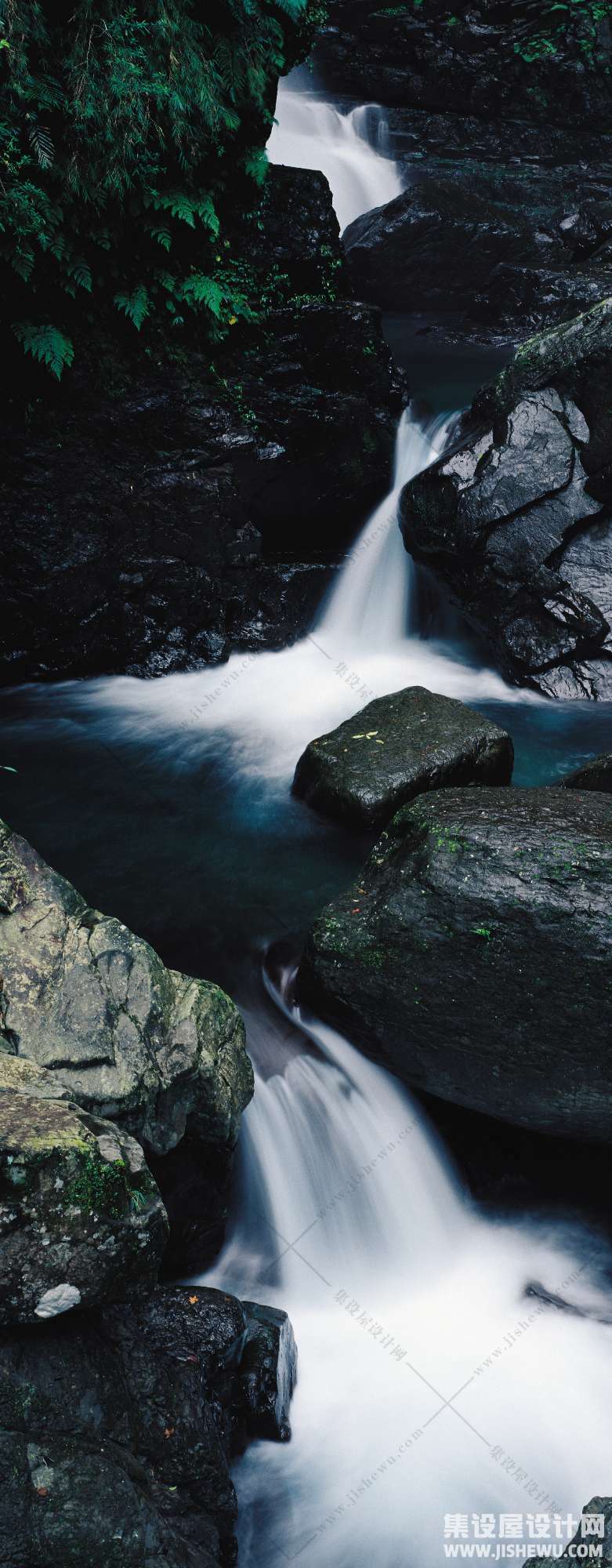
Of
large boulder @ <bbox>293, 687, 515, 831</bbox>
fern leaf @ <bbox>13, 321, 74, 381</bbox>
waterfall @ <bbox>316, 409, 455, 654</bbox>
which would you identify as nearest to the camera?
large boulder @ <bbox>293, 687, 515, 831</bbox>

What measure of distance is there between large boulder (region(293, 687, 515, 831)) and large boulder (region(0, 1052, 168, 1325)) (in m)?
3.49

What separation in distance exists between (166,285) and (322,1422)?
295 inches

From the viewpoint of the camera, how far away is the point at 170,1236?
11.5ft

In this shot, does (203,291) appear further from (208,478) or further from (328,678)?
(328,678)

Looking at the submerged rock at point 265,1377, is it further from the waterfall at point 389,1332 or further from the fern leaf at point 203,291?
the fern leaf at point 203,291

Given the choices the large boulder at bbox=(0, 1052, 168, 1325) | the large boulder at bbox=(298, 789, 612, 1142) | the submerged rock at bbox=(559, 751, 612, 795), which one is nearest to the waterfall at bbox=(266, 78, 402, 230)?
the submerged rock at bbox=(559, 751, 612, 795)

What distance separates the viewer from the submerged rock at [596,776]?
17.6ft

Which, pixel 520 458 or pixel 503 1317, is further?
pixel 520 458

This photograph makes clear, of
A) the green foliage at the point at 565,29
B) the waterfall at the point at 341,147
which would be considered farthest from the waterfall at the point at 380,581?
the green foliage at the point at 565,29

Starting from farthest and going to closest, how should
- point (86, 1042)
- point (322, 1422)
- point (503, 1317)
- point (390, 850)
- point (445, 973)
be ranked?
1. point (390, 850)
2. point (445, 973)
3. point (503, 1317)
4. point (322, 1422)
5. point (86, 1042)

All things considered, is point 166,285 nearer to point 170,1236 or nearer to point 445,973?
point 445,973

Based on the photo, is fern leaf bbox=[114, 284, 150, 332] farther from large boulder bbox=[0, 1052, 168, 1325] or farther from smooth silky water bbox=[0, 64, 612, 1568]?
large boulder bbox=[0, 1052, 168, 1325]

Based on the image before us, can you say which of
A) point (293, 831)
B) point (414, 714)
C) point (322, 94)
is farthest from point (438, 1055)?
point (322, 94)

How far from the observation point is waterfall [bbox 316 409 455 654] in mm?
8641
